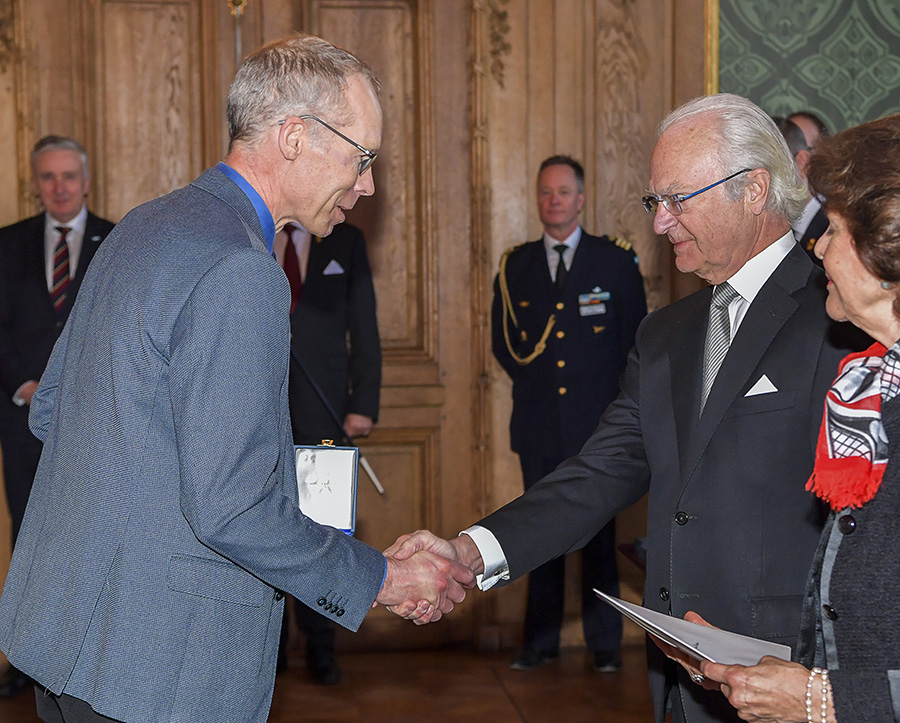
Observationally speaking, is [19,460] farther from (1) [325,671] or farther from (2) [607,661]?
(2) [607,661]

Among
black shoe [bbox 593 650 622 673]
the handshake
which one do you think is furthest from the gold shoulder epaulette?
the handshake

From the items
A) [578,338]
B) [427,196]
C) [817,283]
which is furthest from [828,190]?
[427,196]

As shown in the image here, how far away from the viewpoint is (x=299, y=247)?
4812 millimetres

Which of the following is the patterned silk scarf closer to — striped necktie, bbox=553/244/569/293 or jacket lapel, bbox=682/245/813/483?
jacket lapel, bbox=682/245/813/483

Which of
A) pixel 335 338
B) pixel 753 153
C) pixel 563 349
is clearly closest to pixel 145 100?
pixel 335 338

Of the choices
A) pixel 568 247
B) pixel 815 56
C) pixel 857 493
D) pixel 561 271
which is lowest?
pixel 857 493

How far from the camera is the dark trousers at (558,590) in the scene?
4.77 metres

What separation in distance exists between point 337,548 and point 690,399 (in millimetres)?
797

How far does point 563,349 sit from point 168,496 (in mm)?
3223

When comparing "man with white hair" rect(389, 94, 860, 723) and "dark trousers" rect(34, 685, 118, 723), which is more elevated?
"man with white hair" rect(389, 94, 860, 723)

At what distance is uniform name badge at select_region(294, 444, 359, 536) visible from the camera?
2.27m

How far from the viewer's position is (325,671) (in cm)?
463

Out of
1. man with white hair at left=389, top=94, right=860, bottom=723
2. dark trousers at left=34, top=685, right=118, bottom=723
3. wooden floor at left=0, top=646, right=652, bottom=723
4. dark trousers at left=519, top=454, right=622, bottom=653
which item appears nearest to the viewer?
dark trousers at left=34, top=685, right=118, bottom=723

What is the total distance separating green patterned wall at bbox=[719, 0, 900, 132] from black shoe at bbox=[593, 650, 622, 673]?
101 inches
